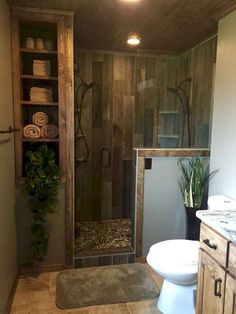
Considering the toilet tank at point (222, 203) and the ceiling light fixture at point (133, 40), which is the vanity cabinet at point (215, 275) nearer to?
the toilet tank at point (222, 203)

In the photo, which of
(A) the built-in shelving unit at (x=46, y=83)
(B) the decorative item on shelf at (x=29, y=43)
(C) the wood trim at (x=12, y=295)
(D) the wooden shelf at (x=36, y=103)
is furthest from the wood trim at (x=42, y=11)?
(C) the wood trim at (x=12, y=295)

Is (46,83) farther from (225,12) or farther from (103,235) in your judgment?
(103,235)

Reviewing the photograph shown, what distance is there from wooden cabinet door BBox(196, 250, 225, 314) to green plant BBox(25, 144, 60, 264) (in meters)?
1.39

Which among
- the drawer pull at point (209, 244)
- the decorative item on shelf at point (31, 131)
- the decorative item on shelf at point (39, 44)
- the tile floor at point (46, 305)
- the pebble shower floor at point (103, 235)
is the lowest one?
the tile floor at point (46, 305)

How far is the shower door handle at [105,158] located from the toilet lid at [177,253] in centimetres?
188

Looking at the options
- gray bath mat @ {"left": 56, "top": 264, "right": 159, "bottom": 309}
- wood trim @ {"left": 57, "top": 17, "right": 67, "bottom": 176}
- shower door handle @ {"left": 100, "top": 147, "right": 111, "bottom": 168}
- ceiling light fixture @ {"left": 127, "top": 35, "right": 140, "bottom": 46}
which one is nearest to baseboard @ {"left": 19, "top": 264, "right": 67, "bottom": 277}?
gray bath mat @ {"left": 56, "top": 264, "right": 159, "bottom": 309}

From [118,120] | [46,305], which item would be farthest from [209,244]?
[118,120]

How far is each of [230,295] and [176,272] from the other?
22.4 inches

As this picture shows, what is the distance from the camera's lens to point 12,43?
2.39 m

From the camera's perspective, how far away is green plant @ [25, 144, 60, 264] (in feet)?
7.92

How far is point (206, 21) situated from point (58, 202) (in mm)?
2181

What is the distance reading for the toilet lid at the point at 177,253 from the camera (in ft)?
6.40

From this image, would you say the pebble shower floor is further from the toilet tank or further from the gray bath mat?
the toilet tank

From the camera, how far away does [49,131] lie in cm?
261
